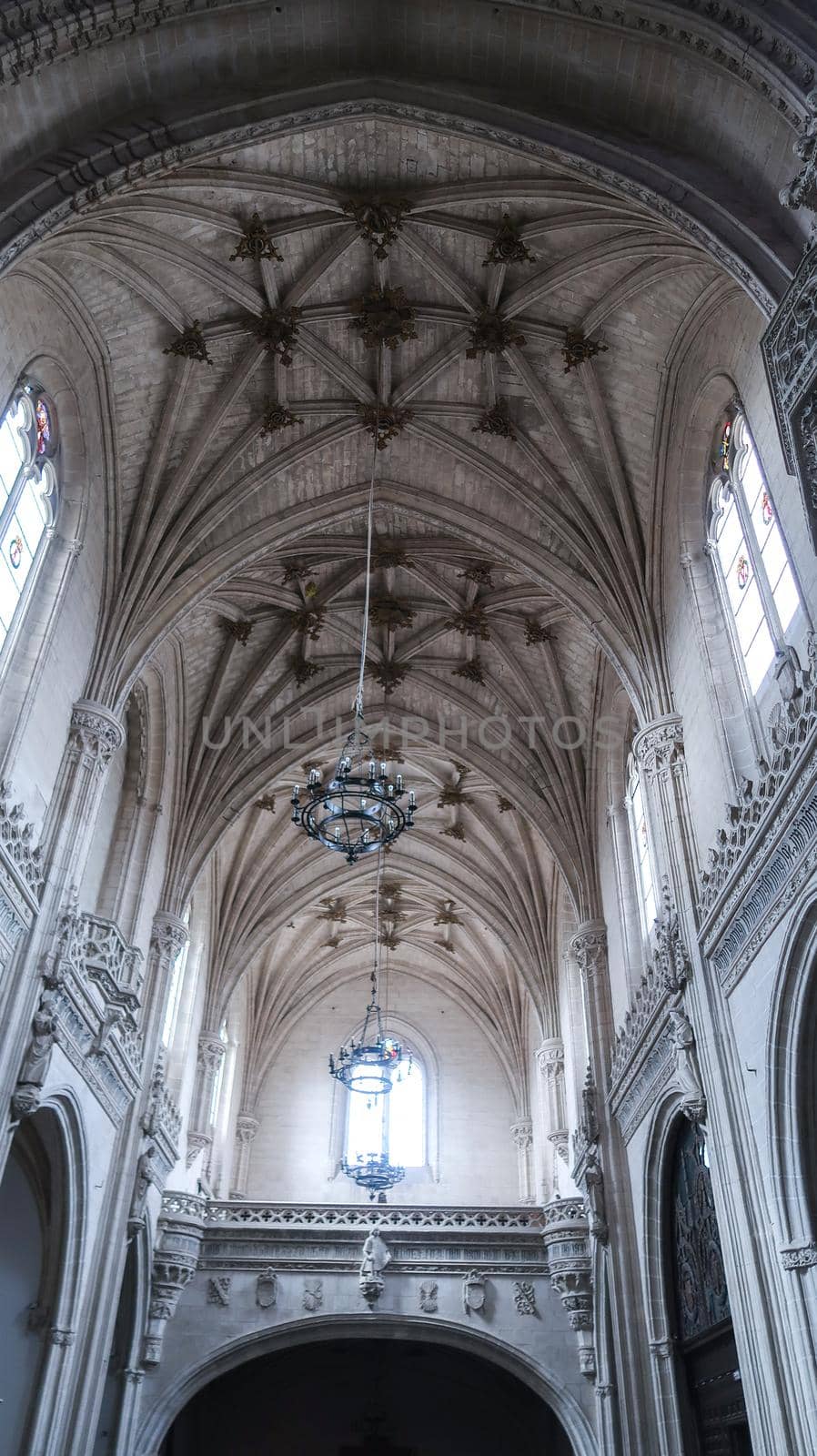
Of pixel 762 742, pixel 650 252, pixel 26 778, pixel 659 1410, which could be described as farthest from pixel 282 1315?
pixel 650 252

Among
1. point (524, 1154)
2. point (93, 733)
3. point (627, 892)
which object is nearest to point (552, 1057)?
point (524, 1154)

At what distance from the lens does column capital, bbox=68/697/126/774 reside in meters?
14.5

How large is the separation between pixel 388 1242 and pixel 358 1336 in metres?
1.52

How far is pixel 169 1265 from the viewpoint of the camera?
1845 cm

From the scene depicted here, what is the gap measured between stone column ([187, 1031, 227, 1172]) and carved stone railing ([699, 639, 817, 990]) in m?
13.7

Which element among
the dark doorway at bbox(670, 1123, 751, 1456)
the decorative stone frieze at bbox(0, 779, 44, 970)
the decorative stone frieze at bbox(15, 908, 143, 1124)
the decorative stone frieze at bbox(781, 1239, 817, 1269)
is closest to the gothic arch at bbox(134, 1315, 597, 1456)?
the dark doorway at bbox(670, 1123, 751, 1456)

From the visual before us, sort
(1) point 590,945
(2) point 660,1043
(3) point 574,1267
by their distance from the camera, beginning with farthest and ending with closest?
(1) point 590,945 < (3) point 574,1267 < (2) point 660,1043

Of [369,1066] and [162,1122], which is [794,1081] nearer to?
[162,1122]

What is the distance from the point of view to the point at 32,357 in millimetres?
12969

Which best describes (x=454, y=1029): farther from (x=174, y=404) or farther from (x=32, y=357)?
(x=32, y=357)

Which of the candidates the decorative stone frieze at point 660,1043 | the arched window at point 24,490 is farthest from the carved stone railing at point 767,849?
the arched window at point 24,490

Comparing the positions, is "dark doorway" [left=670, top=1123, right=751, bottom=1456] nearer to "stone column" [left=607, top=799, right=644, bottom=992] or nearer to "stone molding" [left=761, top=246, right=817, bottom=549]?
"stone column" [left=607, top=799, right=644, bottom=992]

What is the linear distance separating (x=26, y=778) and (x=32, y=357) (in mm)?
4728

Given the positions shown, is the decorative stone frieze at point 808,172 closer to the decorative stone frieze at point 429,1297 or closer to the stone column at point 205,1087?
the decorative stone frieze at point 429,1297
